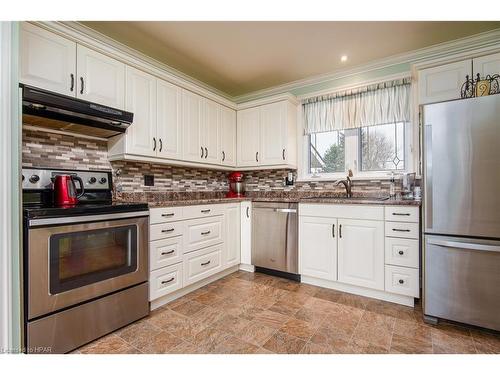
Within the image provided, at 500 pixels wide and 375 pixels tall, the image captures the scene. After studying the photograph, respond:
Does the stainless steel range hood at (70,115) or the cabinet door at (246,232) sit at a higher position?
the stainless steel range hood at (70,115)

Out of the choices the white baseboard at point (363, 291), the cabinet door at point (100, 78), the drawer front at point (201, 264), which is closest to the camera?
the cabinet door at point (100, 78)

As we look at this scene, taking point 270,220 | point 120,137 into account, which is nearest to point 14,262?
point 120,137

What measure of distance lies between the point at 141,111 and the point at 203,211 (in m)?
1.15

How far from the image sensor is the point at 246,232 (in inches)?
124

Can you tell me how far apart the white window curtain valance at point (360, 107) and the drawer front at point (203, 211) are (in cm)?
159

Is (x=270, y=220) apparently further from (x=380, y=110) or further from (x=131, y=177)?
(x=380, y=110)

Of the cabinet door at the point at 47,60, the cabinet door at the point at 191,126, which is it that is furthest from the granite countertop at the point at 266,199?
the cabinet door at the point at 47,60

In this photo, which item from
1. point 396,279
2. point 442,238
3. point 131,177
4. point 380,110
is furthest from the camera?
point 380,110

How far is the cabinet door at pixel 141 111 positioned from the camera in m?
2.29

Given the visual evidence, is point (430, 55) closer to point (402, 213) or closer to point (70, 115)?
point (402, 213)

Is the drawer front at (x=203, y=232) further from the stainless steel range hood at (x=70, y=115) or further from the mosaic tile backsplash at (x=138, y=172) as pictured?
the stainless steel range hood at (x=70, y=115)

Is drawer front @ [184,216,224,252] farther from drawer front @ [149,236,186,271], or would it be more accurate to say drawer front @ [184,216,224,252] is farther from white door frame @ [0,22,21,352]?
white door frame @ [0,22,21,352]

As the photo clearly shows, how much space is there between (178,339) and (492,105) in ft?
8.79

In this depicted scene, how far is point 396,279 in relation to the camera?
2.23 meters
